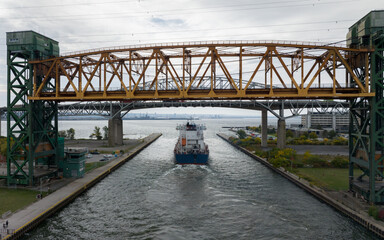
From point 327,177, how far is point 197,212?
1908 centimetres

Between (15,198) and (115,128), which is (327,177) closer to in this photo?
(15,198)

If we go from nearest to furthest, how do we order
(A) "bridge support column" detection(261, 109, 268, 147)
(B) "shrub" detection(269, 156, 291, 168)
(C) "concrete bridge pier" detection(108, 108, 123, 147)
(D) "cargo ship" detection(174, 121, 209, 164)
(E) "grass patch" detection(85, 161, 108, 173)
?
(E) "grass patch" detection(85, 161, 108, 173) → (B) "shrub" detection(269, 156, 291, 168) → (D) "cargo ship" detection(174, 121, 209, 164) → (A) "bridge support column" detection(261, 109, 268, 147) → (C) "concrete bridge pier" detection(108, 108, 123, 147)

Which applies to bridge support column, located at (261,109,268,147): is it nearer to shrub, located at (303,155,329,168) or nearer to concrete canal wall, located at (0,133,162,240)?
shrub, located at (303,155,329,168)

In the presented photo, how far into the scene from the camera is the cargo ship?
153 feet

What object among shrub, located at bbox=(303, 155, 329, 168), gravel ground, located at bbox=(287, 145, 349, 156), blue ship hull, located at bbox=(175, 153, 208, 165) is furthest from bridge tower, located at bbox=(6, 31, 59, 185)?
gravel ground, located at bbox=(287, 145, 349, 156)

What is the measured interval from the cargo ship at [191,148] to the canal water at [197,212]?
9814 mm

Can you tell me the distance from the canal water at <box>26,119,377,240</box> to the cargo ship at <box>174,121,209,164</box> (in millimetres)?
9814

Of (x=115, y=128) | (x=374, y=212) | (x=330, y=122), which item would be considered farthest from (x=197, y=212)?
(x=330, y=122)

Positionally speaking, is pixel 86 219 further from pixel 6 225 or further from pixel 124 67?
pixel 124 67

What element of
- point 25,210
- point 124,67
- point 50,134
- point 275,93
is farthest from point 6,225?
point 275,93

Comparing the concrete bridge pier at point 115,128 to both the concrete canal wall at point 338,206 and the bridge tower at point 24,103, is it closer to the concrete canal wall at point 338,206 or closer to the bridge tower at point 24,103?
the bridge tower at point 24,103

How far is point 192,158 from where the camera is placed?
46812mm

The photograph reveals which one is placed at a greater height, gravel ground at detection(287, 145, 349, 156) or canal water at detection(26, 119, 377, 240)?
gravel ground at detection(287, 145, 349, 156)

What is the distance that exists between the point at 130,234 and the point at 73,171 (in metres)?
16.3
